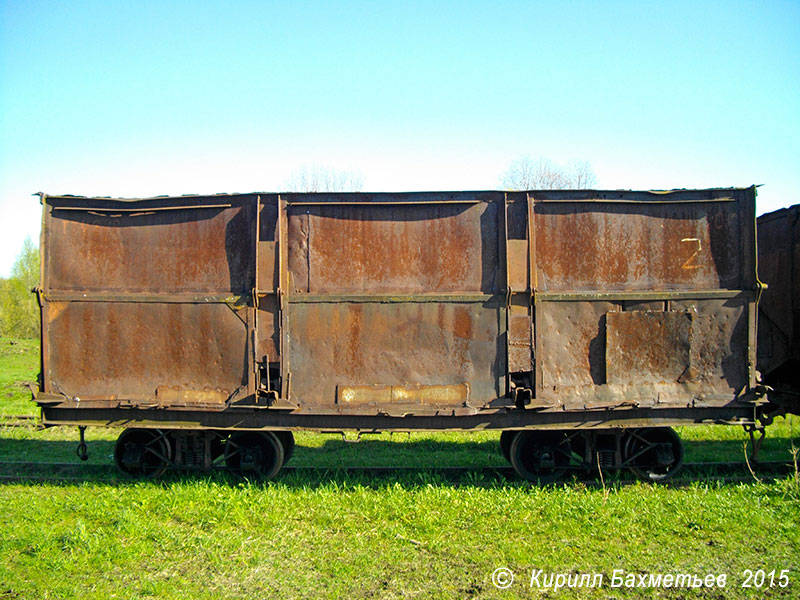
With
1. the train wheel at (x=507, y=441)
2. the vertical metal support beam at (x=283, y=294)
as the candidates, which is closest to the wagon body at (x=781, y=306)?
the train wheel at (x=507, y=441)

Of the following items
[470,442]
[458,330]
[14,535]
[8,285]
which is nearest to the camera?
[14,535]

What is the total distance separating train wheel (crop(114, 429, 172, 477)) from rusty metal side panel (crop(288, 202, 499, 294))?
294 cm

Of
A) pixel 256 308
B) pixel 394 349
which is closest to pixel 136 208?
pixel 256 308

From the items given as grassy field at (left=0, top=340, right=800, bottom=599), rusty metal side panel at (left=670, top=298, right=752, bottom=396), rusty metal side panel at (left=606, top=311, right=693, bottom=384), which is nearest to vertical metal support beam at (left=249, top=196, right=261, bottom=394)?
grassy field at (left=0, top=340, right=800, bottom=599)

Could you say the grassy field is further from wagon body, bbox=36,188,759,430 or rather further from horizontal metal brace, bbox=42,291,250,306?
horizontal metal brace, bbox=42,291,250,306

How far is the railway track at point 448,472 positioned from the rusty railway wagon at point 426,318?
87 centimetres

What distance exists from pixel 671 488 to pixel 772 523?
1354 millimetres

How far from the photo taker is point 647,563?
17.3 ft

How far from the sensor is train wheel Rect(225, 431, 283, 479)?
757 centimetres

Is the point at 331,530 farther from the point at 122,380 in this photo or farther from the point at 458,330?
the point at 122,380

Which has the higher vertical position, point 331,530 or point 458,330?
point 458,330

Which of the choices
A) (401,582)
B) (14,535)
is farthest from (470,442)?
(14,535)

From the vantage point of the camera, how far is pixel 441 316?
706 centimetres

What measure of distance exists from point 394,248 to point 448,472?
3.34 m
